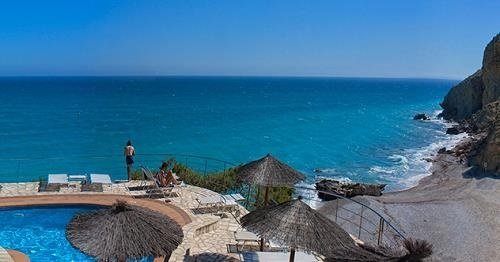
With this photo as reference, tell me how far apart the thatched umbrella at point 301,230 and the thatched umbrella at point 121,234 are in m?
1.81

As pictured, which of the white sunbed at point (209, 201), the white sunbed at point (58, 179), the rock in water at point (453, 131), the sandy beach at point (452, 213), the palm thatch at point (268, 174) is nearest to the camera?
the palm thatch at point (268, 174)

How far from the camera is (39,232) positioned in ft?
46.9

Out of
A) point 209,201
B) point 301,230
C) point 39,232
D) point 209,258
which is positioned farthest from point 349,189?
point 301,230

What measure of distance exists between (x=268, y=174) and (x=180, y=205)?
4.52 m

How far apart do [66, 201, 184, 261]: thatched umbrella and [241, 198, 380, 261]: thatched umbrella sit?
181 centimetres

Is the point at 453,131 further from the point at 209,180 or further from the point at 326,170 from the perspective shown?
the point at 209,180

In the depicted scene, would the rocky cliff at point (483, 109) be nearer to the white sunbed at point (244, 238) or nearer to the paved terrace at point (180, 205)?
the paved terrace at point (180, 205)

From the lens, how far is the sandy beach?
68.8 ft

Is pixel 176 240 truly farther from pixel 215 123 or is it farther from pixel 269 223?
pixel 215 123

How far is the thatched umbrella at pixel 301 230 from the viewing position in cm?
912

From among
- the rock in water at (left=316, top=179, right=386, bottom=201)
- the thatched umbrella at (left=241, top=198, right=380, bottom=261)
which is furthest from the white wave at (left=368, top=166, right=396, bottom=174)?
the thatched umbrella at (left=241, top=198, right=380, bottom=261)

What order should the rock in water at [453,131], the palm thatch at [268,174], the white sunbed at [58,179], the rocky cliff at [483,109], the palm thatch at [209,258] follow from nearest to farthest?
the palm thatch at [209,258]
the palm thatch at [268,174]
the white sunbed at [58,179]
the rocky cliff at [483,109]
the rock in water at [453,131]

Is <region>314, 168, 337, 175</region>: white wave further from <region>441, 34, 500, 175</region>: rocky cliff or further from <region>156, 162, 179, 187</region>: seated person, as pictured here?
<region>156, 162, 179, 187</region>: seated person

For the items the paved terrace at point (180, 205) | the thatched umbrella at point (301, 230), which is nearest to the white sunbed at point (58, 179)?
the paved terrace at point (180, 205)
